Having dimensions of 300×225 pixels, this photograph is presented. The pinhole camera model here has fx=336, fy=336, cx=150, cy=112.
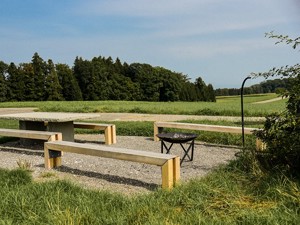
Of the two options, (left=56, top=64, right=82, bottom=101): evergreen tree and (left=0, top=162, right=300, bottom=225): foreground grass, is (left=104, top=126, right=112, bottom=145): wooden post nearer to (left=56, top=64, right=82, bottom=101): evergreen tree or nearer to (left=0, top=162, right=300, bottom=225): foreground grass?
(left=0, top=162, right=300, bottom=225): foreground grass

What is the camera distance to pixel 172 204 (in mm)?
3428

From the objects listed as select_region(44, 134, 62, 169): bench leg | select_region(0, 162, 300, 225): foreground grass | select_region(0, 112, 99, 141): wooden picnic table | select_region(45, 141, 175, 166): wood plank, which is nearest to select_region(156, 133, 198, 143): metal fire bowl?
select_region(45, 141, 175, 166): wood plank

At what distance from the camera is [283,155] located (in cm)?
424

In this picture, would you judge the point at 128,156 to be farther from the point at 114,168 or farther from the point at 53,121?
the point at 53,121

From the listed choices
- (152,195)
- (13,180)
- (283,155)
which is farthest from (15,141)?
(283,155)

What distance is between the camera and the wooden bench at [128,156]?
4371 mm

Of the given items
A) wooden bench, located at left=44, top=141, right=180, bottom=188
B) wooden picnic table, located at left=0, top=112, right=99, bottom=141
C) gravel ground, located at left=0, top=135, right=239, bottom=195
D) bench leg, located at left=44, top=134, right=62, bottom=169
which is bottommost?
gravel ground, located at left=0, top=135, right=239, bottom=195

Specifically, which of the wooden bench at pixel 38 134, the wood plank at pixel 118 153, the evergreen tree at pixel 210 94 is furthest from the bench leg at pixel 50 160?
the evergreen tree at pixel 210 94

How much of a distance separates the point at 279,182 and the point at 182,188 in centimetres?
106

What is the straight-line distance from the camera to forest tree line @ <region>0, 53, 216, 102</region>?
151 ft

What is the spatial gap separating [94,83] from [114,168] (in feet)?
154

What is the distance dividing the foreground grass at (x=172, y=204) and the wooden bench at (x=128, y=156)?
1.42 feet

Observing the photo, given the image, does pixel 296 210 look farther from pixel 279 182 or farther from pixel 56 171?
pixel 56 171

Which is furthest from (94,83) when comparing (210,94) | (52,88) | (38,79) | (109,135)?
(109,135)
